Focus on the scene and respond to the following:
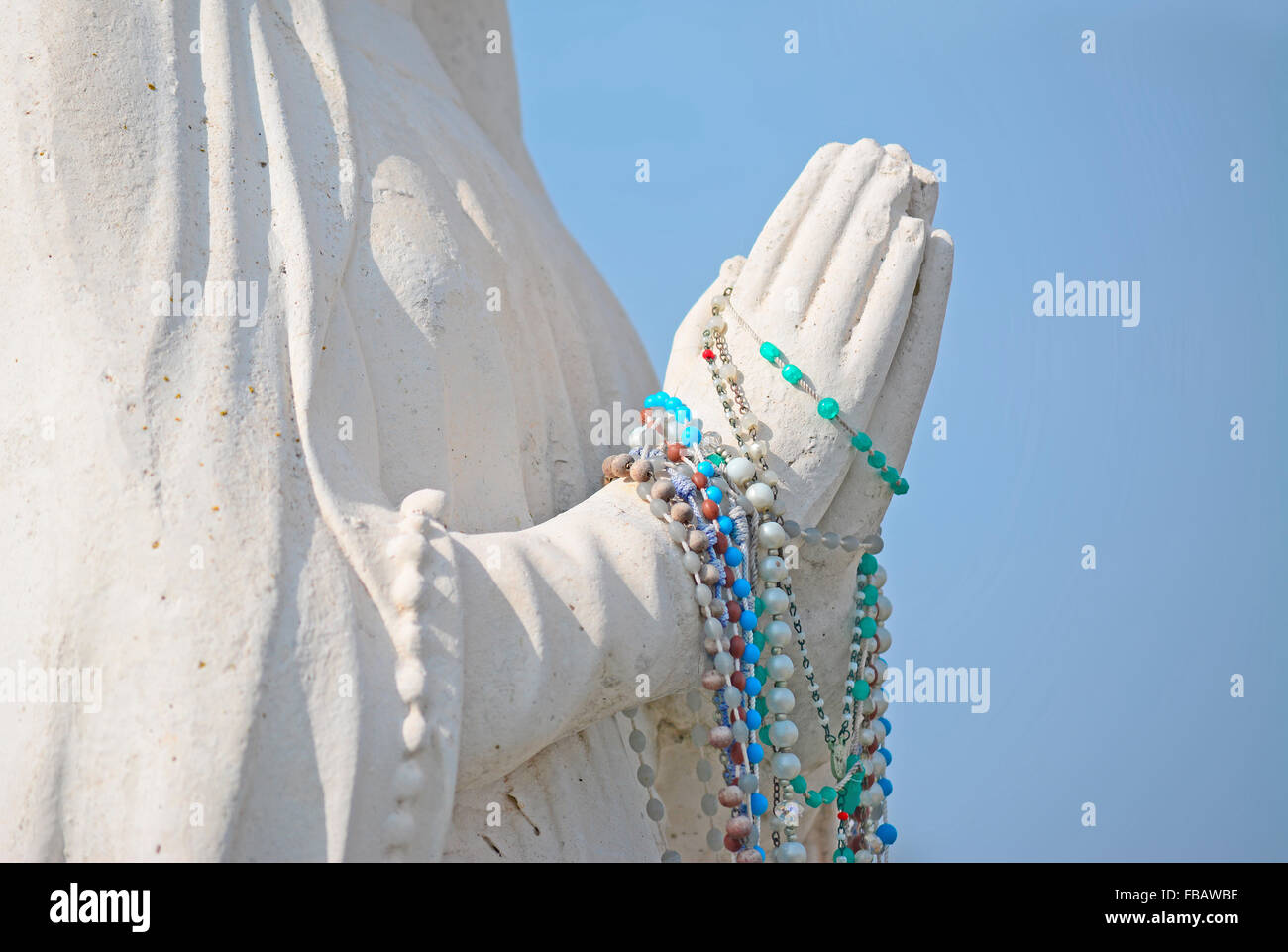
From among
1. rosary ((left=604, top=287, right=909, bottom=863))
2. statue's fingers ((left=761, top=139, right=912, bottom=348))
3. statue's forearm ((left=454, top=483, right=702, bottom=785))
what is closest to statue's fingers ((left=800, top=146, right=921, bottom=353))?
statue's fingers ((left=761, top=139, right=912, bottom=348))

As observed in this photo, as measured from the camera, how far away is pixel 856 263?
8.80 ft

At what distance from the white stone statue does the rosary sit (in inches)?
1.6

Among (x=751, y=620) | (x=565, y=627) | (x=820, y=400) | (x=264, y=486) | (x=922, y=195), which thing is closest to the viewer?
(x=264, y=486)

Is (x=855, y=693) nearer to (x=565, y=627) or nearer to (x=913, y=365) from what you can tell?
(x=913, y=365)

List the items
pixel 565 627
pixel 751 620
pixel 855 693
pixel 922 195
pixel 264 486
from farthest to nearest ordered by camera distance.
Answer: pixel 922 195, pixel 855 693, pixel 751 620, pixel 565 627, pixel 264 486

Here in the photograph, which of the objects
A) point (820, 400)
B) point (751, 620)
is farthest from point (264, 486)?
point (820, 400)

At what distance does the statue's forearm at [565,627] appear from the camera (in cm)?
218

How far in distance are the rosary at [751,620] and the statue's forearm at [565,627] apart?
0.06 meters

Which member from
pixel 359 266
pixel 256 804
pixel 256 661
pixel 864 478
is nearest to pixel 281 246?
pixel 359 266

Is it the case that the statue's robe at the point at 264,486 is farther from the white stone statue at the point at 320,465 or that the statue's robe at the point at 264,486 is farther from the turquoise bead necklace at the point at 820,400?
the turquoise bead necklace at the point at 820,400

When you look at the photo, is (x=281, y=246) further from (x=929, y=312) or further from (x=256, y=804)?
(x=929, y=312)

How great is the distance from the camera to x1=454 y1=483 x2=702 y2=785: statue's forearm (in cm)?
218

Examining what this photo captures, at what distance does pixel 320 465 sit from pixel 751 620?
29.3 inches

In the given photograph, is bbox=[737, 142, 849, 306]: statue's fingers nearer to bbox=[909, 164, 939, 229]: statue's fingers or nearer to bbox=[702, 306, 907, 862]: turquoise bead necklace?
bbox=[702, 306, 907, 862]: turquoise bead necklace
